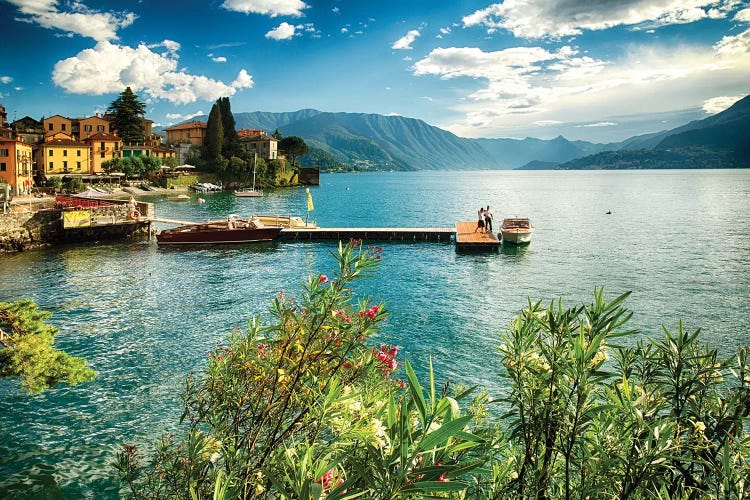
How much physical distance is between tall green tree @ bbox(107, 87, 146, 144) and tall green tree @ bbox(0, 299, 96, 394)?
108191 millimetres

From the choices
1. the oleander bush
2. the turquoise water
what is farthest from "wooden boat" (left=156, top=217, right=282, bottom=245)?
the oleander bush

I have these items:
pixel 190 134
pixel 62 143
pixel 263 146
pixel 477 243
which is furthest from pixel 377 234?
pixel 190 134

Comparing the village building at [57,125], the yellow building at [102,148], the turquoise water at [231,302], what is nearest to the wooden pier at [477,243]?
the turquoise water at [231,302]

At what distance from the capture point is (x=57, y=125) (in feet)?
319

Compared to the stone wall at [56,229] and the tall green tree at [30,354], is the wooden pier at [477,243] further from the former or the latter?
the tall green tree at [30,354]

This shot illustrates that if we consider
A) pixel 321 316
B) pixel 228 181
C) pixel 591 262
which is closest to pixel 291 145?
pixel 228 181

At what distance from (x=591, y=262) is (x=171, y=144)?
120m

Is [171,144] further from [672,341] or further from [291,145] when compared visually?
[672,341]

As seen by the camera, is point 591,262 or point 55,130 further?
point 55,130

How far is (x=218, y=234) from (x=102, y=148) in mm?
68973

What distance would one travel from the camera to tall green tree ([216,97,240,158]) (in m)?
114

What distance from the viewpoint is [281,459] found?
12.2ft

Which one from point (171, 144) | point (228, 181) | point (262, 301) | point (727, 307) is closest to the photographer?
point (727, 307)

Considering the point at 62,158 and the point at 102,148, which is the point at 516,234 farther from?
the point at 102,148
